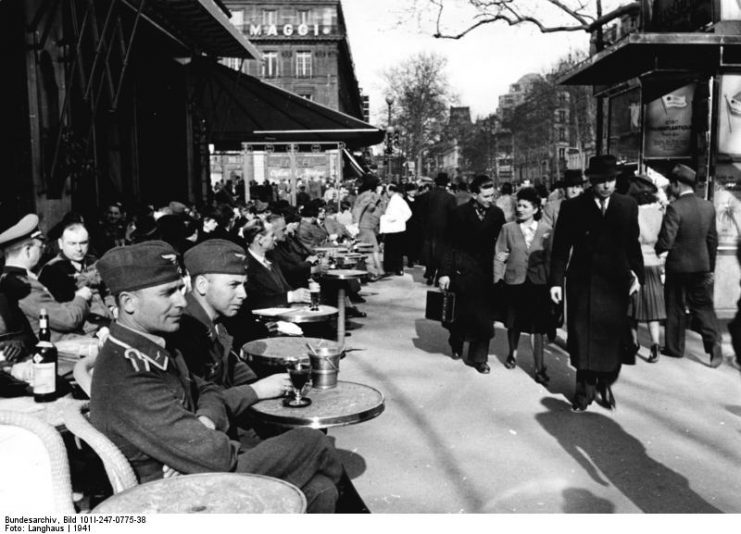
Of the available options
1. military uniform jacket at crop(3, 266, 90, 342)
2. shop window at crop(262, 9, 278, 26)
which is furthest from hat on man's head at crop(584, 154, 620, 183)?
shop window at crop(262, 9, 278, 26)

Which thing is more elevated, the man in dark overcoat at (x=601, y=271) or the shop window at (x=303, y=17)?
the shop window at (x=303, y=17)

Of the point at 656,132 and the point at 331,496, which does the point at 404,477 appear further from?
the point at 656,132

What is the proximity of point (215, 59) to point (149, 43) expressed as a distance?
1.81 meters

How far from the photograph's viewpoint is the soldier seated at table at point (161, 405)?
8.48ft

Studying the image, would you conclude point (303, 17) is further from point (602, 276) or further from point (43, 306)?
point (43, 306)

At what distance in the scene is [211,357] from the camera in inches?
145

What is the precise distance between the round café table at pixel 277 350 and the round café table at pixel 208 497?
1.56m

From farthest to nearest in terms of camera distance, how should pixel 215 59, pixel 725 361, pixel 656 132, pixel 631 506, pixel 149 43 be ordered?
1. pixel 215 59
2. pixel 149 43
3. pixel 656 132
4. pixel 725 361
5. pixel 631 506

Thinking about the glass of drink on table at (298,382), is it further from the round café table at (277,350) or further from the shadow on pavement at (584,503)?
the shadow on pavement at (584,503)

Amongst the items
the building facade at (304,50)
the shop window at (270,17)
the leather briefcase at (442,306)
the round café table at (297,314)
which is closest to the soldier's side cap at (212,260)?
the round café table at (297,314)

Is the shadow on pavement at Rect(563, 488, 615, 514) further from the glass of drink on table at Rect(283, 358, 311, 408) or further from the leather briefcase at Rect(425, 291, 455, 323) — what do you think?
the leather briefcase at Rect(425, 291, 455, 323)

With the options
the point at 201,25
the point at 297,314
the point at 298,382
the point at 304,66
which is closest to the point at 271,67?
the point at 304,66

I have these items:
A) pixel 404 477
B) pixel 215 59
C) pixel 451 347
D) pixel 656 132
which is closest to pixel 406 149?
pixel 215 59

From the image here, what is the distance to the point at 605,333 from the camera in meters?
6.00
